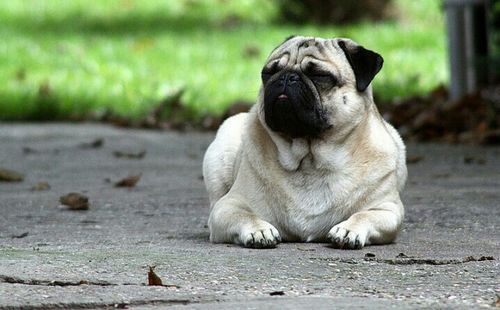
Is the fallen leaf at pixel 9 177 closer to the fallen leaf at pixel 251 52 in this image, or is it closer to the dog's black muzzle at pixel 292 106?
the dog's black muzzle at pixel 292 106

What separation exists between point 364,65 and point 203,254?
4.11 feet

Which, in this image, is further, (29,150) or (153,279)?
(29,150)

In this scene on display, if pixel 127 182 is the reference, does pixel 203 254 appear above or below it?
above

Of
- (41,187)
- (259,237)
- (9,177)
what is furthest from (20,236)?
(9,177)

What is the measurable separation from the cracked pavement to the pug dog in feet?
0.60

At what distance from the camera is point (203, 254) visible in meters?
4.91

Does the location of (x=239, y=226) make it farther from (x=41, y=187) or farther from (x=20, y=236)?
(x=41, y=187)

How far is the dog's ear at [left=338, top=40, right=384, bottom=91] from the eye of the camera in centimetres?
548

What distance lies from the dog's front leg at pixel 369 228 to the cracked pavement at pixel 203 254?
2.5 inches

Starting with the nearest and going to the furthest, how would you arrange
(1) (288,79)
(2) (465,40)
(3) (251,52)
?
(1) (288,79), (2) (465,40), (3) (251,52)

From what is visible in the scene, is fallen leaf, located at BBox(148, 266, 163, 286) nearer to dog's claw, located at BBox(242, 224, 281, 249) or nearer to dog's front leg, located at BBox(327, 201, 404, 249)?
dog's claw, located at BBox(242, 224, 281, 249)

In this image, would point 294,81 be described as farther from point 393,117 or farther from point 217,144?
point 393,117

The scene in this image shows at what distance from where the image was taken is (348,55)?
5.55 metres

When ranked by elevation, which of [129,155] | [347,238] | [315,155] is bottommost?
[129,155]
